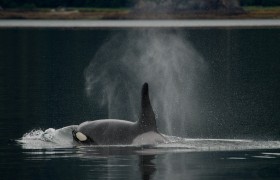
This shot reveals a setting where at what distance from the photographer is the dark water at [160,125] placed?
27.3m

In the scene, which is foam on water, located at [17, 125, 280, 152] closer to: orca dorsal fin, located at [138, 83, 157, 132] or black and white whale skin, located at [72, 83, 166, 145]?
black and white whale skin, located at [72, 83, 166, 145]

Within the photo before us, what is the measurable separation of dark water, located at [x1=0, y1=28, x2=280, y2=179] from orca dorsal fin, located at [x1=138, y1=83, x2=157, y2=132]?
1.64 ft

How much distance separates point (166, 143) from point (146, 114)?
108cm

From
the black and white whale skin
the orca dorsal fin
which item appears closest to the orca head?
the black and white whale skin

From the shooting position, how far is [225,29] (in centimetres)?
12294

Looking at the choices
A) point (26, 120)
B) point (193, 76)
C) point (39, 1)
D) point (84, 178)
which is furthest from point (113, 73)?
point (39, 1)

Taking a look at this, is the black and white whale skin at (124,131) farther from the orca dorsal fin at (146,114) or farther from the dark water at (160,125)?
the dark water at (160,125)

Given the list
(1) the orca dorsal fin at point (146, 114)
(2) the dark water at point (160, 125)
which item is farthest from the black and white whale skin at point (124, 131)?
(2) the dark water at point (160, 125)

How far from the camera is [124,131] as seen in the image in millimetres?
30453

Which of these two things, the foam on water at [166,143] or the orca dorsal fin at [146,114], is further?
the foam on water at [166,143]

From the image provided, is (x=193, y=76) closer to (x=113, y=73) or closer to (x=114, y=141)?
(x=113, y=73)

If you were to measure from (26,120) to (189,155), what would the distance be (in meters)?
8.43

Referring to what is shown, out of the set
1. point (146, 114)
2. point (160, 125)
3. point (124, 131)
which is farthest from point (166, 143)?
point (160, 125)

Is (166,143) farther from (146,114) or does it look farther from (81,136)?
(81,136)
